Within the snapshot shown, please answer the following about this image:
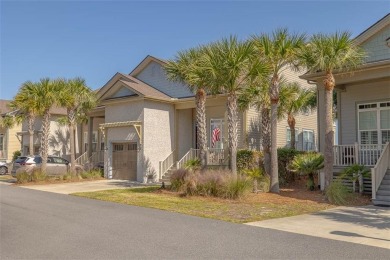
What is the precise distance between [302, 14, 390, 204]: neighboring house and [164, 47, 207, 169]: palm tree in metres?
4.87

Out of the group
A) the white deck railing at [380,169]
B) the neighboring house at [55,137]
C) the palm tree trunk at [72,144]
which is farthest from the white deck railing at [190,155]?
the neighboring house at [55,137]

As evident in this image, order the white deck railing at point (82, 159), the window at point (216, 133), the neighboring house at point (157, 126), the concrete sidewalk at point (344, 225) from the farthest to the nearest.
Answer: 1. the white deck railing at point (82, 159)
2. the neighboring house at point (157, 126)
3. the window at point (216, 133)
4. the concrete sidewalk at point (344, 225)

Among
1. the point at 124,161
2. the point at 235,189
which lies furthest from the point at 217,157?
the point at 235,189

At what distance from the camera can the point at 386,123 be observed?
1670cm

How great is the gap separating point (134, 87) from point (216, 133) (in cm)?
611

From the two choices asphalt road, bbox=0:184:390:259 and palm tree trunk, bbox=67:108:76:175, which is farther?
palm tree trunk, bbox=67:108:76:175

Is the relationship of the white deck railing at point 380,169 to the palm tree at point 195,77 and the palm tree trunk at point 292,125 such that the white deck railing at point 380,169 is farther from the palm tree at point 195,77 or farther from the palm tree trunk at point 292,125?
the palm tree trunk at point 292,125

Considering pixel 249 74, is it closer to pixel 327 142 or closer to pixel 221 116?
pixel 327 142

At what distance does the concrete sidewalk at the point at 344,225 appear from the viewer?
8.27m

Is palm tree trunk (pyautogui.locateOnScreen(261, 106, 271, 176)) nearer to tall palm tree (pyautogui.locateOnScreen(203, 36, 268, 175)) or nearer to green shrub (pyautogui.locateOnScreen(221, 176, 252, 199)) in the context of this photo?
tall palm tree (pyautogui.locateOnScreen(203, 36, 268, 175))

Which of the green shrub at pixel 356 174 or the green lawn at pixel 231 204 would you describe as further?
the green shrub at pixel 356 174

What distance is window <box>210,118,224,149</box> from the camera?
2231cm

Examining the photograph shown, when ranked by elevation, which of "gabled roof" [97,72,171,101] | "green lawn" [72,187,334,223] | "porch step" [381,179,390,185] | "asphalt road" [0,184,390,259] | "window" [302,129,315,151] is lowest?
"green lawn" [72,187,334,223]

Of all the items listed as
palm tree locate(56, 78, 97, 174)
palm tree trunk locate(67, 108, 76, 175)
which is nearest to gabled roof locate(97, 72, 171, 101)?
palm tree locate(56, 78, 97, 174)
